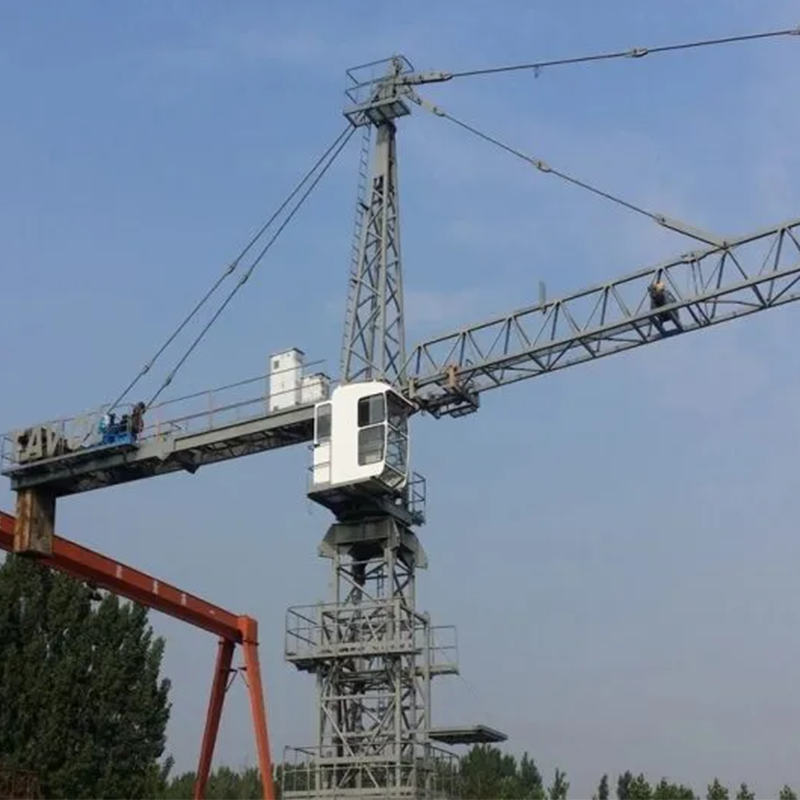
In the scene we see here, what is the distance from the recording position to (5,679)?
5888cm

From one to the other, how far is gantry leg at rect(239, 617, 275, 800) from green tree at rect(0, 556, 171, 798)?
1613cm

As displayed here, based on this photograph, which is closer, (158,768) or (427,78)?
(427,78)

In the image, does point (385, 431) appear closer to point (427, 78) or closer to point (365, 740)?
point (365, 740)

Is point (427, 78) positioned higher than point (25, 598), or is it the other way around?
point (427, 78)

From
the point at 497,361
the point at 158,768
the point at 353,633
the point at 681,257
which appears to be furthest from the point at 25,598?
the point at 681,257

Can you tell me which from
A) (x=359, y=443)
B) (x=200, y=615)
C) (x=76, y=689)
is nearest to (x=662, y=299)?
(x=359, y=443)

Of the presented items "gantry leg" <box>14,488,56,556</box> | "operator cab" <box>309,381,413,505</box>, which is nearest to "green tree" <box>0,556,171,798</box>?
"gantry leg" <box>14,488,56,556</box>

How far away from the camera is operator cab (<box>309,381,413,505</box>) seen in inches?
1636

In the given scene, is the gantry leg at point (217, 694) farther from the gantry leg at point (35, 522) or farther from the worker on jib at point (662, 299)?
the worker on jib at point (662, 299)

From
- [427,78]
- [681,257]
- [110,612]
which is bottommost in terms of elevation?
[110,612]

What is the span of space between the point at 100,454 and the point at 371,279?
1087cm

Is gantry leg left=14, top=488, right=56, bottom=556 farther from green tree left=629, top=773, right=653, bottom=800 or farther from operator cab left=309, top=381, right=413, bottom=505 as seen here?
green tree left=629, top=773, right=653, bottom=800

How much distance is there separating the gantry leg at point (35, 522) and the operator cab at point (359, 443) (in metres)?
8.26

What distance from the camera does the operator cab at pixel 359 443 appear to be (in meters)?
41.6
